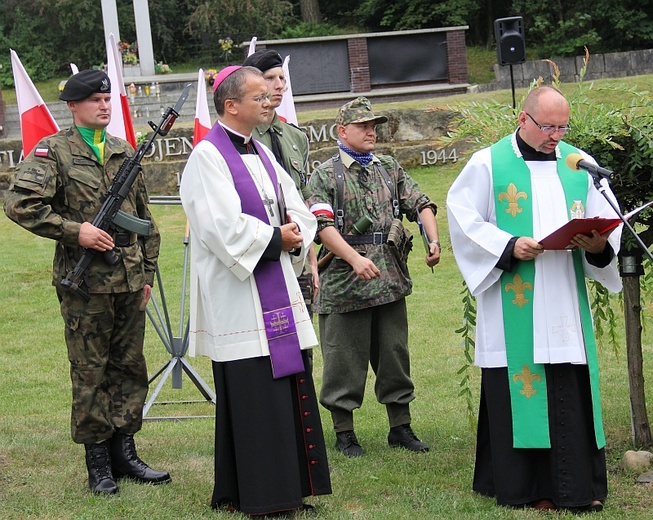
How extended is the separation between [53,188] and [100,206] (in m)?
0.25

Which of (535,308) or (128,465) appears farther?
(128,465)

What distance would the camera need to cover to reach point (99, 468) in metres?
5.32

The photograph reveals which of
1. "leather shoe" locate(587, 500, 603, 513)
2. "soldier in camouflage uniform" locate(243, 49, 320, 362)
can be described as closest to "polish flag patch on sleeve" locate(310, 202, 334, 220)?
"soldier in camouflage uniform" locate(243, 49, 320, 362)

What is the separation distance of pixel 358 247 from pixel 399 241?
0.82 ft

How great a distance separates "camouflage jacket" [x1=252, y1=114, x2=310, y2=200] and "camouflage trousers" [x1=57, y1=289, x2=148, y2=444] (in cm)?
112

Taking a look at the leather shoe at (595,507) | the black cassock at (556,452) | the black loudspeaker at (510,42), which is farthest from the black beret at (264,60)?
the black loudspeaker at (510,42)

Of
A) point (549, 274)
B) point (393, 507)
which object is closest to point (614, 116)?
point (549, 274)

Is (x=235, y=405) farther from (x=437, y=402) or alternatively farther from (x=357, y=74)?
(x=357, y=74)

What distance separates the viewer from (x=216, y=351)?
482 centimetres

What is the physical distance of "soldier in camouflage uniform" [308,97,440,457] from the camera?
6074 millimetres

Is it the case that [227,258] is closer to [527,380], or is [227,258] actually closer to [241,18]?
[527,380]

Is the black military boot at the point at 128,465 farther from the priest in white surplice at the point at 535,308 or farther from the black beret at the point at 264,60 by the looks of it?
the black beret at the point at 264,60

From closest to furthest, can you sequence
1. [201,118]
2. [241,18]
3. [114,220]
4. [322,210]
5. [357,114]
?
[114,220]
[322,210]
[357,114]
[201,118]
[241,18]

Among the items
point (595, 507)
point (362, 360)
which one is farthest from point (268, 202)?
point (595, 507)
